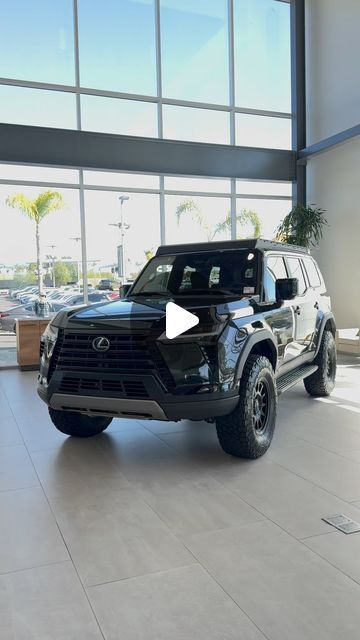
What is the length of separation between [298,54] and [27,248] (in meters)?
6.81

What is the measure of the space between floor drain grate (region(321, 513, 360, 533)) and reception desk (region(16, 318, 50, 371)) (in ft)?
19.9

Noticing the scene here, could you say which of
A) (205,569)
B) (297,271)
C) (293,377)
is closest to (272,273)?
(297,271)

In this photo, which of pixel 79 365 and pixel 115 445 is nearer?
pixel 79 365

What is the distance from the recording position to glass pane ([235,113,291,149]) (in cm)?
1052

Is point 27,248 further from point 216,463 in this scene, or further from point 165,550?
point 165,550

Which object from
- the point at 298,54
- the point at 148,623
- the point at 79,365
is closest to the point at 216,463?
the point at 79,365

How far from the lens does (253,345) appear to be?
3771 mm

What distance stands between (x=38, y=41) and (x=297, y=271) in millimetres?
6710

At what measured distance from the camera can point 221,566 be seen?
2.37 metres

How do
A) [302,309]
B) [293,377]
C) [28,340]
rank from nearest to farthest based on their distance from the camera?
1. [293,377]
2. [302,309]
3. [28,340]

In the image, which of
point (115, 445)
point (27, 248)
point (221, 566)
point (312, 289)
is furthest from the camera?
point (27, 248)

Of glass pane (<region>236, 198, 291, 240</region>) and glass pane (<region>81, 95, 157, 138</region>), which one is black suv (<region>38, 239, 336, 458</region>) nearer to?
glass pane (<region>81, 95, 157, 138</region>)

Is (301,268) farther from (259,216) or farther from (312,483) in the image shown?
(259,216)

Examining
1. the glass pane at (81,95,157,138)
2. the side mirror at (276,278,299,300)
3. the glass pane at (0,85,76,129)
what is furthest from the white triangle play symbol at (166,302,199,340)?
the glass pane at (81,95,157,138)
